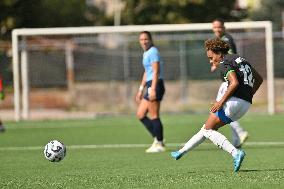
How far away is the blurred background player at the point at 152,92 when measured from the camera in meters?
15.6

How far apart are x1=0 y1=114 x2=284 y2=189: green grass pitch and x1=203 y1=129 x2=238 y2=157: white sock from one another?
274 mm

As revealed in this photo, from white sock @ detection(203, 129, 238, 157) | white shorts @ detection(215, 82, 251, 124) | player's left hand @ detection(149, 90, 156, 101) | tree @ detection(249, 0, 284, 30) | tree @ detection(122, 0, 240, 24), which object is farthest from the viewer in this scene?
tree @ detection(249, 0, 284, 30)

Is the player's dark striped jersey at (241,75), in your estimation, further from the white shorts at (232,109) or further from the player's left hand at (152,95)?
the player's left hand at (152,95)

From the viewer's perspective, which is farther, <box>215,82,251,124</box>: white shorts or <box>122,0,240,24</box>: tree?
<box>122,0,240,24</box>: tree

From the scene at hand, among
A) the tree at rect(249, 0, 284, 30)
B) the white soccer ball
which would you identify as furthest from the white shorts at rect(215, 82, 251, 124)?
the tree at rect(249, 0, 284, 30)

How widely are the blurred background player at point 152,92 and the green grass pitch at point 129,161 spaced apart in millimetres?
313

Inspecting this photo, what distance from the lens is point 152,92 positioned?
51.0 feet

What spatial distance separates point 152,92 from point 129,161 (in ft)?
7.35

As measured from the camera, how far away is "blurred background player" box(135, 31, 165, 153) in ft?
51.0

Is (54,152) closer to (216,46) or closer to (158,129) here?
(216,46)

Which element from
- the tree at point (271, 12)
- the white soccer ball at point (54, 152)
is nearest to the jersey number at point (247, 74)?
the white soccer ball at point (54, 152)

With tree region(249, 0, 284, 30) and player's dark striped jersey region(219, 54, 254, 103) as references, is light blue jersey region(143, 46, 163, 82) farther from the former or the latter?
tree region(249, 0, 284, 30)

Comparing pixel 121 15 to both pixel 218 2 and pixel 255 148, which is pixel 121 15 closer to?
pixel 218 2

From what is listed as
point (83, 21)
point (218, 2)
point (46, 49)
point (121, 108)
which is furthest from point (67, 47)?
point (83, 21)
